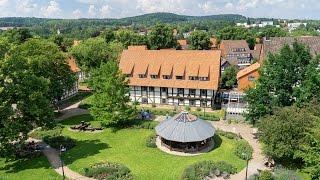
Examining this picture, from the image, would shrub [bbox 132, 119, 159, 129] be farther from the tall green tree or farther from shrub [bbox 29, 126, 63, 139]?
the tall green tree

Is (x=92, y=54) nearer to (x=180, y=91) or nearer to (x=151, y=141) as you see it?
(x=180, y=91)

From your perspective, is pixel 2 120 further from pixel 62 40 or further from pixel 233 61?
pixel 62 40

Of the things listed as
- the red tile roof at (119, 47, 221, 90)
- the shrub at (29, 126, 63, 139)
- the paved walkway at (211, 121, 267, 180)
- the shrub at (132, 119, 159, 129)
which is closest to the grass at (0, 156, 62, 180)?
the shrub at (29, 126, 63, 139)

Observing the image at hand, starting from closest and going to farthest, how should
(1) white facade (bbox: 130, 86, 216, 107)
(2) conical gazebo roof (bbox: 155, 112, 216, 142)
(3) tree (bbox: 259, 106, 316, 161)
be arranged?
(3) tree (bbox: 259, 106, 316, 161), (2) conical gazebo roof (bbox: 155, 112, 216, 142), (1) white facade (bbox: 130, 86, 216, 107)

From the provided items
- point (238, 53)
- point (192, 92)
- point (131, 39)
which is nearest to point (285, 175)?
point (192, 92)

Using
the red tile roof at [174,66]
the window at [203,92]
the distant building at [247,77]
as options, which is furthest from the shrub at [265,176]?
the distant building at [247,77]

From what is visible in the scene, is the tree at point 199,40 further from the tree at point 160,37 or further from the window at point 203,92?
the window at point 203,92
